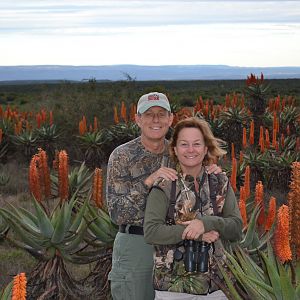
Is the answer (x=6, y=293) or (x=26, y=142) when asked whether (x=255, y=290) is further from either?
(x=26, y=142)

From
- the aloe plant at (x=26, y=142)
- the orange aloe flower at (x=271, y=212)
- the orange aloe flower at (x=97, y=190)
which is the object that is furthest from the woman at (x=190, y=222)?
the aloe plant at (x=26, y=142)

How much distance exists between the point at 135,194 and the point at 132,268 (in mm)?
420

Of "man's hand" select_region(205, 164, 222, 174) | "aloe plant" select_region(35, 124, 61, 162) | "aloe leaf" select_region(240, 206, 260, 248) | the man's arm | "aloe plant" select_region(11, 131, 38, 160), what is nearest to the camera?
"man's hand" select_region(205, 164, 222, 174)

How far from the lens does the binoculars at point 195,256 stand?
291 cm

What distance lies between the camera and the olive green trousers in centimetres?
340

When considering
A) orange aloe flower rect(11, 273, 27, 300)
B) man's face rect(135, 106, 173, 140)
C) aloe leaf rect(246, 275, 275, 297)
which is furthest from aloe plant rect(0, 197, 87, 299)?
orange aloe flower rect(11, 273, 27, 300)

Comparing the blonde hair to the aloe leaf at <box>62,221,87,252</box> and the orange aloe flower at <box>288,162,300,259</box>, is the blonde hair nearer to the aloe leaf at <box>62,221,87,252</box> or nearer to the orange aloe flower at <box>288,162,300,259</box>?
the orange aloe flower at <box>288,162,300,259</box>

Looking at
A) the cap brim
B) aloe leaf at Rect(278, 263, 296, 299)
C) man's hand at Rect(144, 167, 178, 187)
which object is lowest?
aloe leaf at Rect(278, 263, 296, 299)

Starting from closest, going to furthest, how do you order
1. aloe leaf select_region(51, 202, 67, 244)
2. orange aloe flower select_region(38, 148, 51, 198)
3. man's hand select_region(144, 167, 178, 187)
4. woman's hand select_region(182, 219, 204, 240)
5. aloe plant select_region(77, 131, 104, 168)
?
woman's hand select_region(182, 219, 204, 240) < man's hand select_region(144, 167, 178, 187) < aloe leaf select_region(51, 202, 67, 244) < orange aloe flower select_region(38, 148, 51, 198) < aloe plant select_region(77, 131, 104, 168)

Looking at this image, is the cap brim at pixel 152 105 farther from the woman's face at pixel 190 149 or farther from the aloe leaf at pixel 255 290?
the aloe leaf at pixel 255 290

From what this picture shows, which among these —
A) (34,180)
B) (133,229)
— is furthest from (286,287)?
(34,180)

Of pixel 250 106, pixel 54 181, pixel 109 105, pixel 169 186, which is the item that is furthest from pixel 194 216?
pixel 109 105

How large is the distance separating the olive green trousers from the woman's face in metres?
0.58

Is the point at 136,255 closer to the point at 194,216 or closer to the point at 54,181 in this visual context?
the point at 194,216
